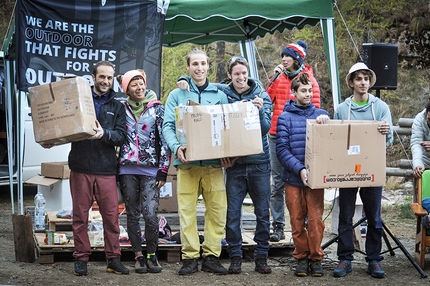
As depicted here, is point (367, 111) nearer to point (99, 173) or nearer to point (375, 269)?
point (375, 269)

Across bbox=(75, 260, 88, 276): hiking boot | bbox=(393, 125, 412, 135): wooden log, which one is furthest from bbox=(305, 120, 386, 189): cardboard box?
bbox=(393, 125, 412, 135): wooden log

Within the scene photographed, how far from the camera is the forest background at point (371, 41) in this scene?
13820 millimetres

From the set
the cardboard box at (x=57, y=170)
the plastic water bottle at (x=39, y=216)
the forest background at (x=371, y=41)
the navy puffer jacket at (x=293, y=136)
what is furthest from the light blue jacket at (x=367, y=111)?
the forest background at (x=371, y=41)

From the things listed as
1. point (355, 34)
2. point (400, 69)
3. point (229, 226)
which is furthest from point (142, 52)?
point (400, 69)

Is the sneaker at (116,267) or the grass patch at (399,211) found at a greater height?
the sneaker at (116,267)

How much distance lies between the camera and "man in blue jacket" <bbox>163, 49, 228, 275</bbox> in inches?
230

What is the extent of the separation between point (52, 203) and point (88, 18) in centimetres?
258

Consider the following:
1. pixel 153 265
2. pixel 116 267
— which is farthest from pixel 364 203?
pixel 116 267

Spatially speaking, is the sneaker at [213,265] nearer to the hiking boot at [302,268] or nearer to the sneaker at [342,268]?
the hiking boot at [302,268]

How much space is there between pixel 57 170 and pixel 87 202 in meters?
2.62

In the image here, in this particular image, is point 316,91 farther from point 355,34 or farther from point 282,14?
point 355,34

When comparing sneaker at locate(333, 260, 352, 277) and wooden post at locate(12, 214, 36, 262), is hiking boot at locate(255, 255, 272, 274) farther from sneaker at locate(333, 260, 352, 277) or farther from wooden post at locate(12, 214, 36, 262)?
wooden post at locate(12, 214, 36, 262)

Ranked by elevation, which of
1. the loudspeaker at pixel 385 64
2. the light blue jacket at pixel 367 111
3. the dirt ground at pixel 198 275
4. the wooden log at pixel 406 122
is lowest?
the dirt ground at pixel 198 275

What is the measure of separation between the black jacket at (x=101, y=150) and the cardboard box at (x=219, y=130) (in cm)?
55
